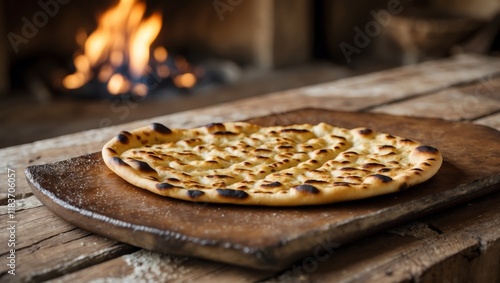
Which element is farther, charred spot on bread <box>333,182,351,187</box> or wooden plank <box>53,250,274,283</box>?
charred spot on bread <box>333,182,351,187</box>

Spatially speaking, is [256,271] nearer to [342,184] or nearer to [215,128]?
[342,184]

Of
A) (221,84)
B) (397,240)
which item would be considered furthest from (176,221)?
(221,84)

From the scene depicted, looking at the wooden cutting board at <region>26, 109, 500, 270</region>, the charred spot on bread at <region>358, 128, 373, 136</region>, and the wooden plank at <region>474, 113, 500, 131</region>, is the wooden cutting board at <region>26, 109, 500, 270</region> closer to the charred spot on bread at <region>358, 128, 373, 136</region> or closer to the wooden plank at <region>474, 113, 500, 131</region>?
the charred spot on bread at <region>358, 128, 373, 136</region>

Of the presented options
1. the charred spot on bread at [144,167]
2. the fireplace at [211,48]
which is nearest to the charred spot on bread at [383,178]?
the charred spot on bread at [144,167]

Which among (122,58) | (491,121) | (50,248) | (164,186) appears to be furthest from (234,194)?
(122,58)

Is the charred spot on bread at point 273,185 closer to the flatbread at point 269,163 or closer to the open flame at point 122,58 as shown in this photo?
the flatbread at point 269,163

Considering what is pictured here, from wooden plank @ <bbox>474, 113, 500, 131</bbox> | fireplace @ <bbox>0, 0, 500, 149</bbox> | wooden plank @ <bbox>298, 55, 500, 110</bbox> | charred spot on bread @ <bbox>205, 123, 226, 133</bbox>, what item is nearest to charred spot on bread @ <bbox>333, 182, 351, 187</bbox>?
charred spot on bread @ <bbox>205, 123, 226, 133</bbox>

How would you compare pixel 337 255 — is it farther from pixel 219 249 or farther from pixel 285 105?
pixel 285 105
